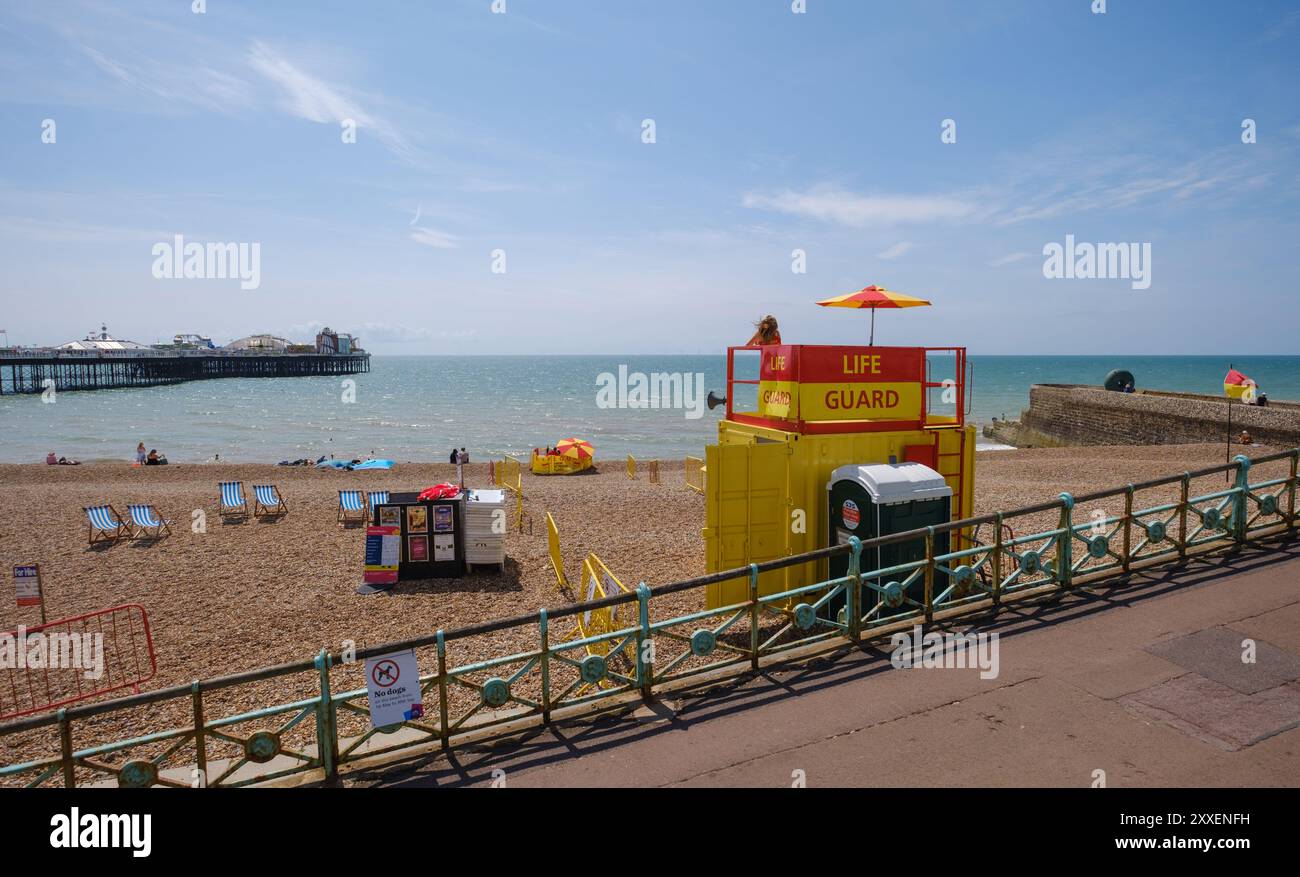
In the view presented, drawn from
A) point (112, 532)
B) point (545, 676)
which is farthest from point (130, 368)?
point (545, 676)

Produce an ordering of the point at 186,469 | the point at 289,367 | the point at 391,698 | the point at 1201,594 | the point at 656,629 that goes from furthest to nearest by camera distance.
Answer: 1. the point at 289,367
2. the point at 186,469
3. the point at 1201,594
4. the point at 656,629
5. the point at 391,698

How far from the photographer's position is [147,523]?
1761 centimetres

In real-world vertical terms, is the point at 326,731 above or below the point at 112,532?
above

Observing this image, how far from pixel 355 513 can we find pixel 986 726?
57.4 feet

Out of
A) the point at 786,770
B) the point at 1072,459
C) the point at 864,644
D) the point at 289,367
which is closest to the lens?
the point at 786,770

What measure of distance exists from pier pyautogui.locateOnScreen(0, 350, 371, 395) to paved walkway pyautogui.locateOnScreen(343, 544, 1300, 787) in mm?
105269

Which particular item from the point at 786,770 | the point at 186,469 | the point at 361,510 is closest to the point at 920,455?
the point at 786,770

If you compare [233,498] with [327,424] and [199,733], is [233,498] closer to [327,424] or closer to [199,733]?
[199,733]

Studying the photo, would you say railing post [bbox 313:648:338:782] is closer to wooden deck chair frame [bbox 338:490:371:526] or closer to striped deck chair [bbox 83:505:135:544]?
wooden deck chair frame [bbox 338:490:371:526]

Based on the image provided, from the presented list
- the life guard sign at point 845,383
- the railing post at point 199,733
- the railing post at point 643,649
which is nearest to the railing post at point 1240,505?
the life guard sign at point 845,383
